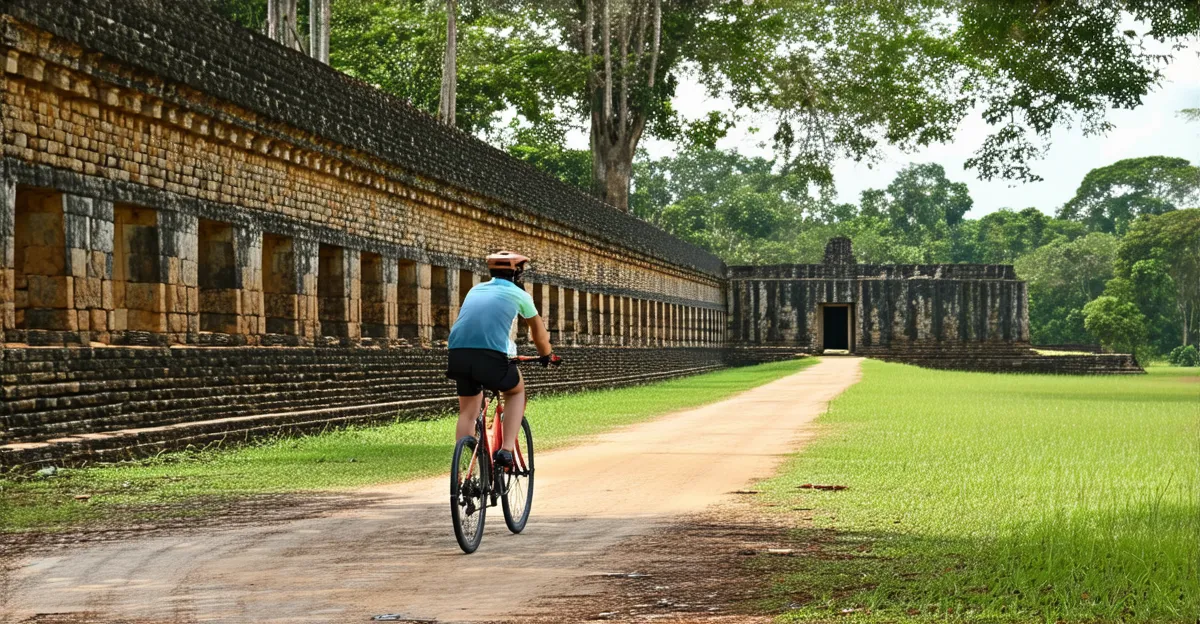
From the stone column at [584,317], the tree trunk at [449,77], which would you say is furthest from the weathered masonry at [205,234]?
the stone column at [584,317]

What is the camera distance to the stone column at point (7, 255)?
10.2 metres

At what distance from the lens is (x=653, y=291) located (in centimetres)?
3869

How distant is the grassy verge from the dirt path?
888 millimetres

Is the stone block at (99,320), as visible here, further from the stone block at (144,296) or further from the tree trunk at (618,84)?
the tree trunk at (618,84)

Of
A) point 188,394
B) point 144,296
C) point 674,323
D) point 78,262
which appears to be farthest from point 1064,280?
point 78,262

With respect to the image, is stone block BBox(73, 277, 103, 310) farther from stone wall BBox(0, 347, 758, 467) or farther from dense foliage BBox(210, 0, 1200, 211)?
dense foliage BBox(210, 0, 1200, 211)

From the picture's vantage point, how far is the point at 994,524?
293 inches

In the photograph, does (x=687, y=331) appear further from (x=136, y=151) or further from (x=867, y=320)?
(x=136, y=151)

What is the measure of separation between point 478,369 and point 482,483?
56 centimetres

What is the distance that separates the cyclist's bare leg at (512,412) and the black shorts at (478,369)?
0.18 m

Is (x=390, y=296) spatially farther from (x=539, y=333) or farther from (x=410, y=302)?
(x=539, y=333)

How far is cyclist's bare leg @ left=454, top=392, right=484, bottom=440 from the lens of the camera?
691 cm

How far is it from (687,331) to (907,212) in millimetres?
67348

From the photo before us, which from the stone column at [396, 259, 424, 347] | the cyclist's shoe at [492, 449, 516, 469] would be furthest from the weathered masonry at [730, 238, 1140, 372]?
the cyclist's shoe at [492, 449, 516, 469]
